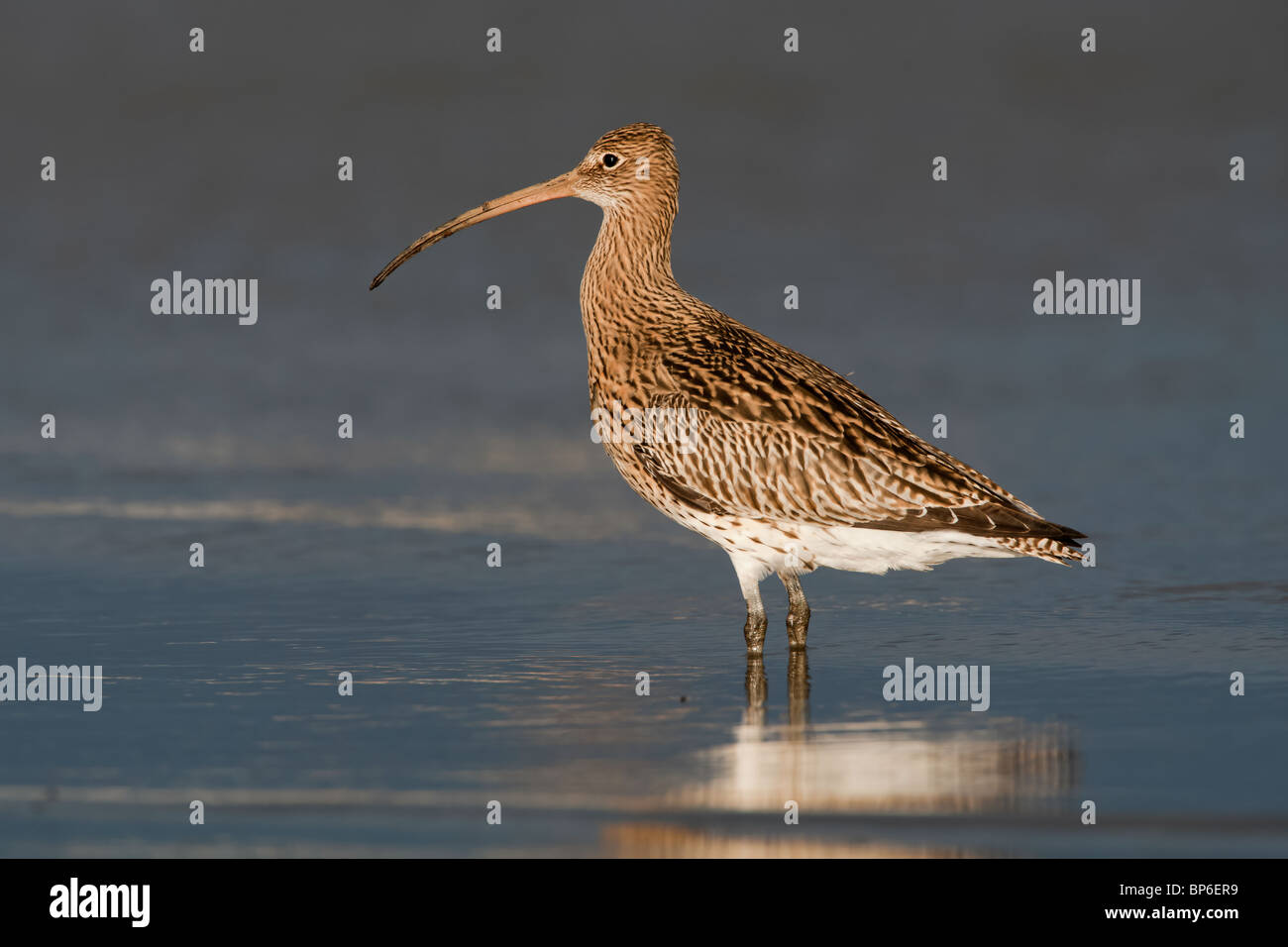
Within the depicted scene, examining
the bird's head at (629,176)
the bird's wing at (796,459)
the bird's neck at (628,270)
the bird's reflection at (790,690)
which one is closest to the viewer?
the bird's reflection at (790,690)

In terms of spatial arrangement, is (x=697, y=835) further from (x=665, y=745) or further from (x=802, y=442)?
(x=802, y=442)

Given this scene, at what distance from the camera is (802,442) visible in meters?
11.0

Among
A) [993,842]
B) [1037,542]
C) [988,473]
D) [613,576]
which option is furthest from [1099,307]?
[993,842]

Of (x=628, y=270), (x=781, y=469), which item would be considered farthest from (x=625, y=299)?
(x=781, y=469)

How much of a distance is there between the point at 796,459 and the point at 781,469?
109mm

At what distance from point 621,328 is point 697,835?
15.2ft

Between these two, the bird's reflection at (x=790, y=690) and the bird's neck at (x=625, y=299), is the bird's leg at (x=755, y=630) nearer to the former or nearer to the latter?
the bird's reflection at (x=790, y=690)

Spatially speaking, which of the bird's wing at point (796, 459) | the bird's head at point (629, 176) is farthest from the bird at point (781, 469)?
the bird's head at point (629, 176)

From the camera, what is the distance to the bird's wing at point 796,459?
35.4ft

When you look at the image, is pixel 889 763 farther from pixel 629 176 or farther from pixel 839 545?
pixel 629 176

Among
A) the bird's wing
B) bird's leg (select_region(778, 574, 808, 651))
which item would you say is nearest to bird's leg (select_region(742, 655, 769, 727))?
bird's leg (select_region(778, 574, 808, 651))

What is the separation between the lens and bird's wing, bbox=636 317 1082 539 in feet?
35.4

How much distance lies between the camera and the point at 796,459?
11.0 m

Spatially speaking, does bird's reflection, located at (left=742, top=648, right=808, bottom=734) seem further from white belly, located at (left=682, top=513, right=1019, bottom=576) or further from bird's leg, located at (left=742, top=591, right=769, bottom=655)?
white belly, located at (left=682, top=513, right=1019, bottom=576)
